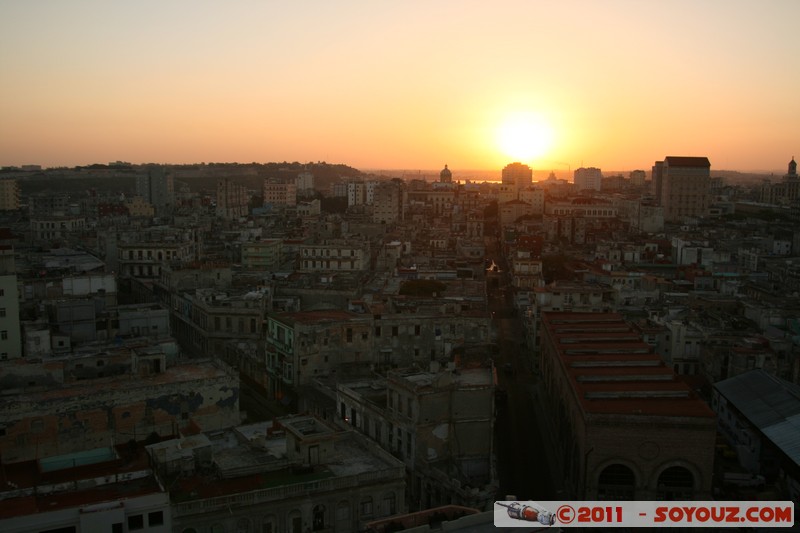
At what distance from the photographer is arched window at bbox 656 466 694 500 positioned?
24734mm

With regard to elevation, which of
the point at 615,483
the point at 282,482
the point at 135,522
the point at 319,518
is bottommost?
the point at 615,483

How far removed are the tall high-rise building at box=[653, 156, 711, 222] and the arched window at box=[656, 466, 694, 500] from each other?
10801cm

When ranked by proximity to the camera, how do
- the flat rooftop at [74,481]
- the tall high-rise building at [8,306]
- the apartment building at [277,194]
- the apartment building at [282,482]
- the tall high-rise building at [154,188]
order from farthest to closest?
the tall high-rise building at [154,188], the apartment building at [277,194], the tall high-rise building at [8,306], the apartment building at [282,482], the flat rooftop at [74,481]

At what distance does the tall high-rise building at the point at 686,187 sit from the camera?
416 feet

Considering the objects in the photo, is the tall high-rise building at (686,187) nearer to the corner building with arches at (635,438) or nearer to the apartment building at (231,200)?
the apartment building at (231,200)

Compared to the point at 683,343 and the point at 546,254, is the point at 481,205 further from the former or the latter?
the point at 683,343

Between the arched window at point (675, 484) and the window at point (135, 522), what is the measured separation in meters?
15.8

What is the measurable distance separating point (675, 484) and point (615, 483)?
1.86m

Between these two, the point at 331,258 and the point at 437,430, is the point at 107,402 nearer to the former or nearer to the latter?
the point at 437,430

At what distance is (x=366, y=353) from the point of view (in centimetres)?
3731

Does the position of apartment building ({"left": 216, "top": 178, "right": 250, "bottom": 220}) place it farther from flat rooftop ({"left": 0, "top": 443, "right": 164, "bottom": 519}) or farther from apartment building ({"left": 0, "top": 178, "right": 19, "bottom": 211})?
flat rooftop ({"left": 0, "top": 443, "right": 164, "bottom": 519})

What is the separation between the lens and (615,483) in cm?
2506

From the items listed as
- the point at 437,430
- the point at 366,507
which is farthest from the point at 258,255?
the point at 366,507

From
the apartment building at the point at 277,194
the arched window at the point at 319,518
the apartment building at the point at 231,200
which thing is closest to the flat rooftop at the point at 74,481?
the arched window at the point at 319,518
